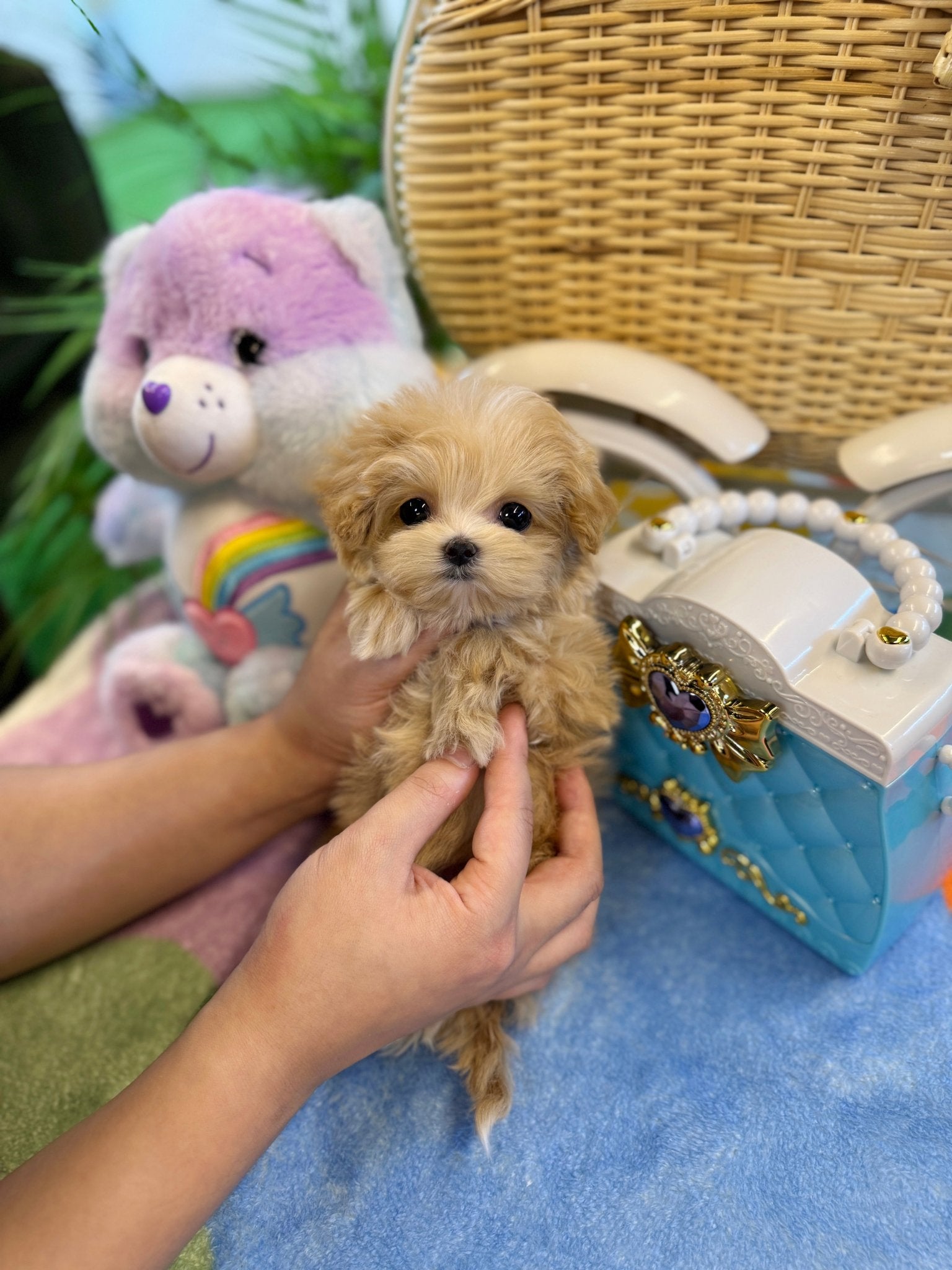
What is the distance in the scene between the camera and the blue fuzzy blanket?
0.66 meters

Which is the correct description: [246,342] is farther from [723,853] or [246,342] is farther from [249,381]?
[723,853]

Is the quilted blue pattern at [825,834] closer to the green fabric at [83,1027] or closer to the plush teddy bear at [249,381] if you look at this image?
the plush teddy bear at [249,381]

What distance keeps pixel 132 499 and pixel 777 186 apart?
2.93 feet

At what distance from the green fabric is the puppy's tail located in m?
0.27

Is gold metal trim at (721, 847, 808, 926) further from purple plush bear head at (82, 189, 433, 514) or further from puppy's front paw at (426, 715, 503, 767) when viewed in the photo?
purple plush bear head at (82, 189, 433, 514)

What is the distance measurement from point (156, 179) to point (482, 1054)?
159cm

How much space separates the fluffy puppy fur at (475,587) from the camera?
0.65 meters

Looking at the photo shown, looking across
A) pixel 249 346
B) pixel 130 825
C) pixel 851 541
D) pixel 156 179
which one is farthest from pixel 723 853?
pixel 156 179

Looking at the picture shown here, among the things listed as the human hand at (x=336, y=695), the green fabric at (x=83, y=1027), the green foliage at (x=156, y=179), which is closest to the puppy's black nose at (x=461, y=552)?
the human hand at (x=336, y=695)

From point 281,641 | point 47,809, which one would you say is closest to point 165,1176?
point 47,809

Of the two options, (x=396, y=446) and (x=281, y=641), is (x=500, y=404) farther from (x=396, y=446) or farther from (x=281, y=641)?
(x=281, y=641)

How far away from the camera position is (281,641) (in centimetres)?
96

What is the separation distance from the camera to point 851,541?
0.85 metres

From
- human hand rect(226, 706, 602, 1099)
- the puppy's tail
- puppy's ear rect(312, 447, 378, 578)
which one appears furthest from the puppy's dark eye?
the puppy's tail
